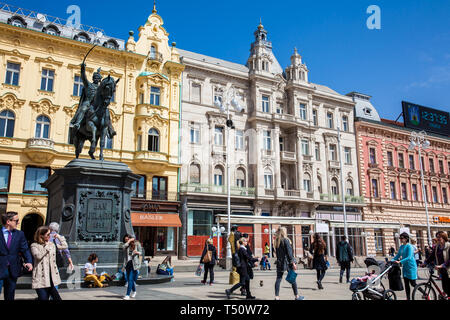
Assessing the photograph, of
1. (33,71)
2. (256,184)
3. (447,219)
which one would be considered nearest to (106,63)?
(33,71)

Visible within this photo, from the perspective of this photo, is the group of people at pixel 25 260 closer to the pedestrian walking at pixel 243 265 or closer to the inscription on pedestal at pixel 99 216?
the pedestrian walking at pixel 243 265

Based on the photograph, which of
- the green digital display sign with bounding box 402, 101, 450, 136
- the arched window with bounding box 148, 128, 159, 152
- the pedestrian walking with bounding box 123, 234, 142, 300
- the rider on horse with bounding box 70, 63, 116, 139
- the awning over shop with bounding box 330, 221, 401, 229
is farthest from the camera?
the green digital display sign with bounding box 402, 101, 450, 136

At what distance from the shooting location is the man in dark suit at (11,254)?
5883 millimetres

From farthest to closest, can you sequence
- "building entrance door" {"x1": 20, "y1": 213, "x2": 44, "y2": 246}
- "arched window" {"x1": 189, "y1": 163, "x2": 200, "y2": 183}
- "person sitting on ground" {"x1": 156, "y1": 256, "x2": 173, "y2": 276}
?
"arched window" {"x1": 189, "y1": 163, "x2": 200, "y2": 183}, "building entrance door" {"x1": 20, "y1": 213, "x2": 44, "y2": 246}, "person sitting on ground" {"x1": 156, "y1": 256, "x2": 173, "y2": 276}

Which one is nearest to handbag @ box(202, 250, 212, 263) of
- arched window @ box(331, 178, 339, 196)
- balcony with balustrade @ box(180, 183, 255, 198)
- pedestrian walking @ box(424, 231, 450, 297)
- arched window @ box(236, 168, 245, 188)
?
pedestrian walking @ box(424, 231, 450, 297)

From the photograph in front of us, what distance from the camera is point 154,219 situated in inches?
1169

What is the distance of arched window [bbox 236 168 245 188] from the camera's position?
35.8 meters

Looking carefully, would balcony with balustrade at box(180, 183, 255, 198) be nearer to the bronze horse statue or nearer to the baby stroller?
the bronze horse statue

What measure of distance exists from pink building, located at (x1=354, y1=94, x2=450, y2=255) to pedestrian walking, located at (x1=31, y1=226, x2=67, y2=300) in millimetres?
38791

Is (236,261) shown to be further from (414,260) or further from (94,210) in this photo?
(94,210)

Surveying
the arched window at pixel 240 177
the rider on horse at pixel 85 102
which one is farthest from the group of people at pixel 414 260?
the arched window at pixel 240 177

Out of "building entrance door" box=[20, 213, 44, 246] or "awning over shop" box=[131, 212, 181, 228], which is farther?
"awning over shop" box=[131, 212, 181, 228]

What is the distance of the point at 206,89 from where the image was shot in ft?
117
